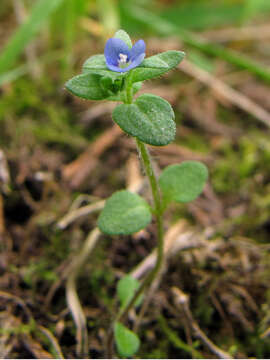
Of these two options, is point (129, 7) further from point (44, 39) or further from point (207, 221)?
point (207, 221)

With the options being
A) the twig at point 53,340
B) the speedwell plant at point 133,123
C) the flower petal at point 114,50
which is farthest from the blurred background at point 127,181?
the flower petal at point 114,50

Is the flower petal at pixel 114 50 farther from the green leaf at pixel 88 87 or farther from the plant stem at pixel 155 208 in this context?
the plant stem at pixel 155 208

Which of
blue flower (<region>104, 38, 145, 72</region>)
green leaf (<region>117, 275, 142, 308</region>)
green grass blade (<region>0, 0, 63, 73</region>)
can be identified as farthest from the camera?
green grass blade (<region>0, 0, 63, 73</region>)

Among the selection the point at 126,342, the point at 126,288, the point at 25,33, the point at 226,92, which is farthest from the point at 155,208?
the point at 226,92

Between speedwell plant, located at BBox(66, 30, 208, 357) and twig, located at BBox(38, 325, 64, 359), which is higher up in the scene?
speedwell plant, located at BBox(66, 30, 208, 357)

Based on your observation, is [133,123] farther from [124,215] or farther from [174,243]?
[174,243]

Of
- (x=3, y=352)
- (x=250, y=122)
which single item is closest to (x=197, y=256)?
(x=3, y=352)

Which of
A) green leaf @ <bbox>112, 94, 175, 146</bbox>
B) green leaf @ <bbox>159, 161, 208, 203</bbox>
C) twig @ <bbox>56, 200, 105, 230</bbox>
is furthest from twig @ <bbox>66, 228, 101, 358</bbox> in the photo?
green leaf @ <bbox>112, 94, 175, 146</bbox>

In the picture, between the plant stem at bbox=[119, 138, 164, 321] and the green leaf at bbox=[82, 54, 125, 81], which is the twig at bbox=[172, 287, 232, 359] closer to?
the plant stem at bbox=[119, 138, 164, 321]
